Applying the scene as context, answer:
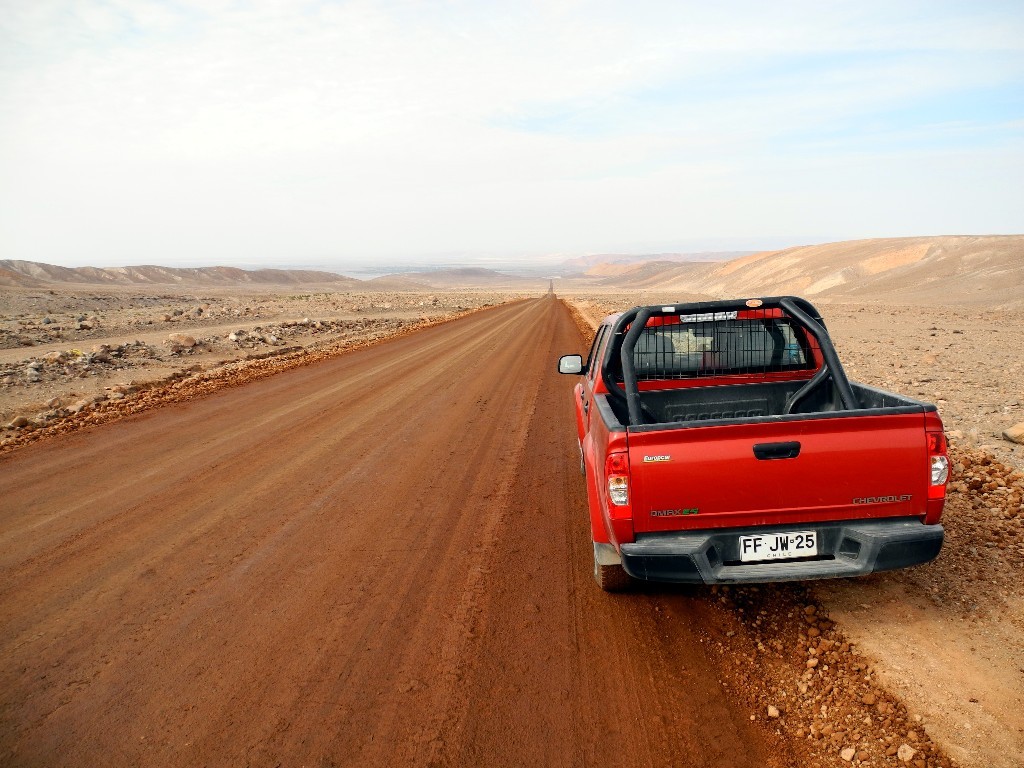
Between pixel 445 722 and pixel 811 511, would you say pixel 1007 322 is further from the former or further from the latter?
pixel 445 722

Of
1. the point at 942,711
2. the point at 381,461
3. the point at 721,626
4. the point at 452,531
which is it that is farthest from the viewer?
the point at 381,461

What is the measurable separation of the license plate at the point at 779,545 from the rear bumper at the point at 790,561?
0.03 m

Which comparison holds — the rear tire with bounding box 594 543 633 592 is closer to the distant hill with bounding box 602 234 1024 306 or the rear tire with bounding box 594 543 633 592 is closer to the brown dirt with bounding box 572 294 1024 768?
the brown dirt with bounding box 572 294 1024 768

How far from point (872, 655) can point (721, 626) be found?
79 cm

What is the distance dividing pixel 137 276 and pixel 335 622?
128 meters

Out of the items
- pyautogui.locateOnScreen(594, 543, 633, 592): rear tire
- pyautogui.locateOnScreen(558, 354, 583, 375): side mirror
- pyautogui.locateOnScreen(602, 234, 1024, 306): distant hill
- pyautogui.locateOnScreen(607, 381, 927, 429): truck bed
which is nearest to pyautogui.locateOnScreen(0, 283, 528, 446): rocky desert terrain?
pyautogui.locateOnScreen(558, 354, 583, 375): side mirror

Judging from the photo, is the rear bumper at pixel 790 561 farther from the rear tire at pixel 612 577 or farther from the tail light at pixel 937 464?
the rear tire at pixel 612 577

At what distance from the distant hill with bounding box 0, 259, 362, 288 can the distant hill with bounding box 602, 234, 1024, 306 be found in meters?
85.4

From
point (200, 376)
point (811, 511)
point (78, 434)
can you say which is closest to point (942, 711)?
point (811, 511)

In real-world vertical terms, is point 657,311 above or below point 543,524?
above

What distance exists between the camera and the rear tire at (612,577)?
Answer: 156 inches

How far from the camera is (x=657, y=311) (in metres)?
4.63

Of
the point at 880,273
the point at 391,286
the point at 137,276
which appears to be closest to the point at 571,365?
the point at 880,273

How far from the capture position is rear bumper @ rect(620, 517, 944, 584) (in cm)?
327
